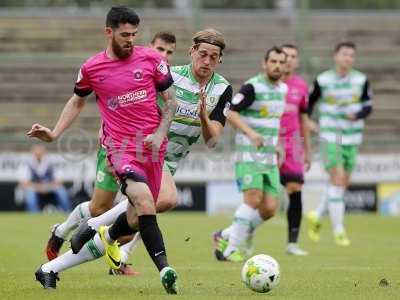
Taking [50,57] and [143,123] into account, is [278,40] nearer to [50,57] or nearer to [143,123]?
[50,57]

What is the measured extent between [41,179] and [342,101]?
29.2 feet

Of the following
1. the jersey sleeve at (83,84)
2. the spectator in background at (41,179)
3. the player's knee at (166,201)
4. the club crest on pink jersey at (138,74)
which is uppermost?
the club crest on pink jersey at (138,74)

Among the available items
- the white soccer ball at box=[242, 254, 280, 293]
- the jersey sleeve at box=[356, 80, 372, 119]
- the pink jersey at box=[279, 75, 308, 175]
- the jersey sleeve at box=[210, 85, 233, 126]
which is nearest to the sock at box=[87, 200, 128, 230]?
the jersey sleeve at box=[210, 85, 233, 126]

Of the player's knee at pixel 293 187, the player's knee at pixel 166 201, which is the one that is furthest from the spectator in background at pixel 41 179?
the player's knee at pixel 166 201

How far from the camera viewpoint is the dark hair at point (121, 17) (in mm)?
7578

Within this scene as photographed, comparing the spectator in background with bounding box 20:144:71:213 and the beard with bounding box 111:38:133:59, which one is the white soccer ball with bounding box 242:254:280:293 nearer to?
the beard with bounding box 111:38:133:59

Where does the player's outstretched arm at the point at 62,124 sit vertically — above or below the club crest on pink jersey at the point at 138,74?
below

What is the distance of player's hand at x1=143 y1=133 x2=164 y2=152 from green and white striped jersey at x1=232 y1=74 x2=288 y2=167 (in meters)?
4.20

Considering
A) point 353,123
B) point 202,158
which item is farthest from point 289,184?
point 202,158

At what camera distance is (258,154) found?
11.9 metres

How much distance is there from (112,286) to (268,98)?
4248mm

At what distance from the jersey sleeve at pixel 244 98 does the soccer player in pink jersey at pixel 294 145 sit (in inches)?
44.8

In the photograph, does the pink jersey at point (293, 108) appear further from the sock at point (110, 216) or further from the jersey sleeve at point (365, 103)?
the sock at point (110, 216)

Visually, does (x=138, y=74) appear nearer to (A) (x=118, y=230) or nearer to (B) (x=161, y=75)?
(B) (x=161, y=75)
